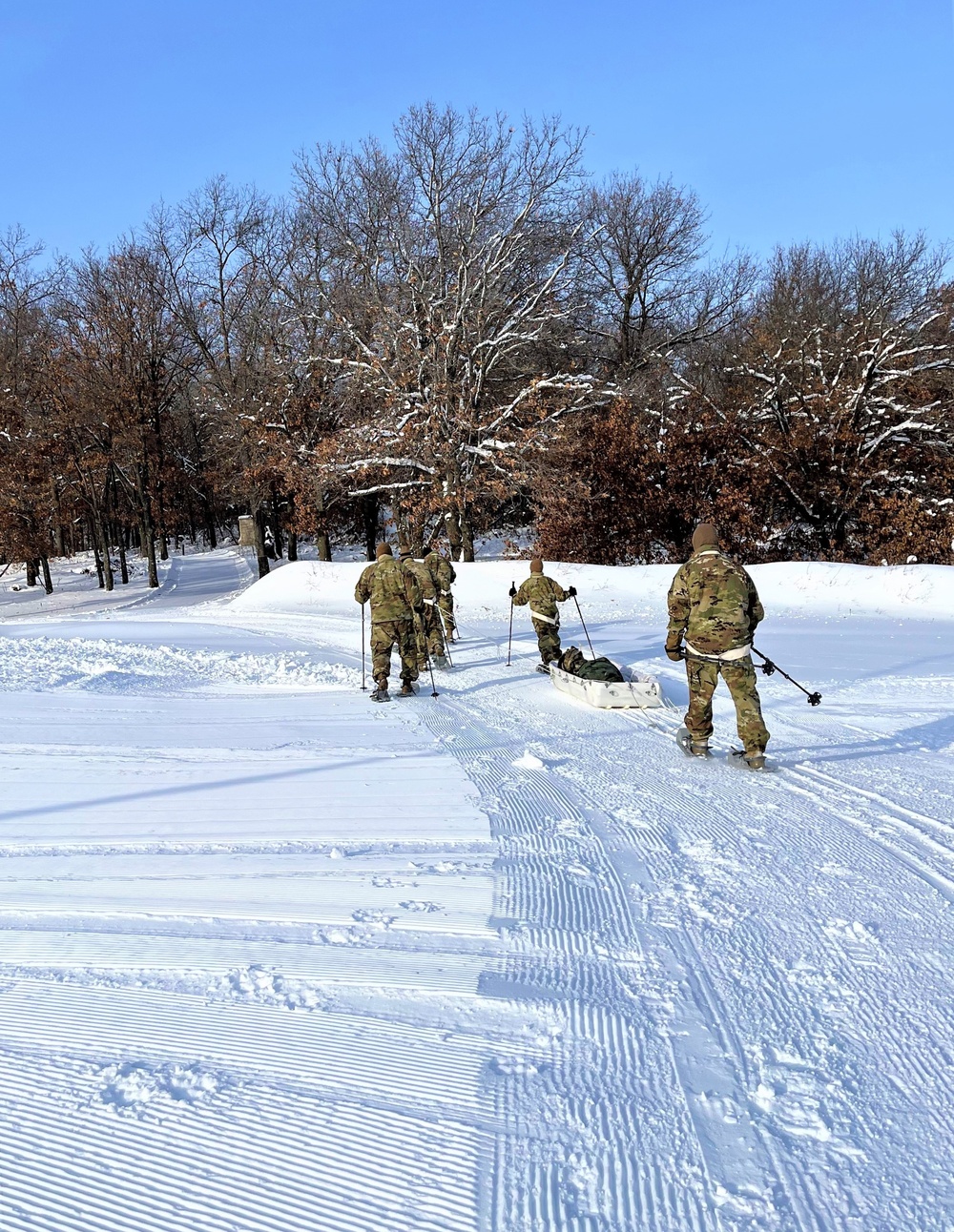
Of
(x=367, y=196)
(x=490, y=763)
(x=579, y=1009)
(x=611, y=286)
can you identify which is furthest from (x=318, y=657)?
(x=611, y=286)

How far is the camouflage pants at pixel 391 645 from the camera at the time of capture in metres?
11.1

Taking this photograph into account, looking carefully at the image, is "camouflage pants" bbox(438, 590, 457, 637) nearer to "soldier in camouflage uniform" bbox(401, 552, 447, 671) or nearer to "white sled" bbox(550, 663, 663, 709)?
"soldier in camouflage uniform" bbox(401, 552, 447, 671)

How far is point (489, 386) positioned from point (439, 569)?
53.8ft

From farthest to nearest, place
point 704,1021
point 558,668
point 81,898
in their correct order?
1. point 558,668
2. point 81,898
3. point 704,1021

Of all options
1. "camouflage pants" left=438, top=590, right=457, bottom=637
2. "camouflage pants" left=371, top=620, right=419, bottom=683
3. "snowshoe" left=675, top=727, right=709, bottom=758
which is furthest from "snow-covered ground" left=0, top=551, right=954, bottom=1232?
"camouflage pants" left=438, top=590, right=457, bottom=637

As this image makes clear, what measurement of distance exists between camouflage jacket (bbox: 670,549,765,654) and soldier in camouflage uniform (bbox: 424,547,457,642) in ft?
19.5

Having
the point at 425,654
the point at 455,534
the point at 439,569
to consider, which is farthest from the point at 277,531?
the point at 425,654

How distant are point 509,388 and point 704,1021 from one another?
2712cm

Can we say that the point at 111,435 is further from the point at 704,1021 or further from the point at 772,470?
the point at 704,1021

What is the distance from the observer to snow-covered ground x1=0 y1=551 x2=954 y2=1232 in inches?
99.3

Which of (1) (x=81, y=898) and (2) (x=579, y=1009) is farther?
(1) (x=81, y=898)

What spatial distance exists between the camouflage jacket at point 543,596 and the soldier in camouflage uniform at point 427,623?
132 cm

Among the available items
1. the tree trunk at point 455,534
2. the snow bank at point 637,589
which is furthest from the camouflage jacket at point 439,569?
the tree trunk at point 455,534

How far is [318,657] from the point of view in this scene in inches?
574
